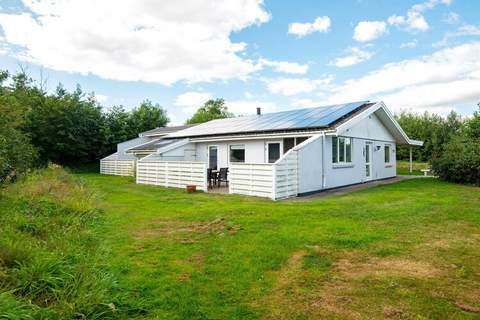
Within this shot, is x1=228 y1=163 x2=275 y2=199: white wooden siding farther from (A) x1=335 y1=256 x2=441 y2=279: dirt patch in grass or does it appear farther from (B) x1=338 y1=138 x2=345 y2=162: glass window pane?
(A) x1=335 y1=256 x2=441 y2=279: dirt patch in grass

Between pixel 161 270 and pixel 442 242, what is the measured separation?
5.11 metres

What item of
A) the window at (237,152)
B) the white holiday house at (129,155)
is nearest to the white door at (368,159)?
the window at (237,152)

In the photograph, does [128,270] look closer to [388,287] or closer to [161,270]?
[161,270]

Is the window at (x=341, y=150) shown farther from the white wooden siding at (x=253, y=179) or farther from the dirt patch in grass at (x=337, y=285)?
the dirt patch in grass at (x=337, y=285)

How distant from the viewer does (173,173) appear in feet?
55.3

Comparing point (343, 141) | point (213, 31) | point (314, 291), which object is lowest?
point (314, 291)

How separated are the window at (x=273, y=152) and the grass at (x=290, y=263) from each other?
735 cm

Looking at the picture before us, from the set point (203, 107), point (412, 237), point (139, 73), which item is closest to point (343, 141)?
point (412, 237)

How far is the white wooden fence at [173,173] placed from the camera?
15.4 metres

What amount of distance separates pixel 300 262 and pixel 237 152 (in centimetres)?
1349

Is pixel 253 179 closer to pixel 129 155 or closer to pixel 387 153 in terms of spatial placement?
pixel 387 153

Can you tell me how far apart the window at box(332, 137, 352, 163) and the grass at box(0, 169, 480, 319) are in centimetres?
670

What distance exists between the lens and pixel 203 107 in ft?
220

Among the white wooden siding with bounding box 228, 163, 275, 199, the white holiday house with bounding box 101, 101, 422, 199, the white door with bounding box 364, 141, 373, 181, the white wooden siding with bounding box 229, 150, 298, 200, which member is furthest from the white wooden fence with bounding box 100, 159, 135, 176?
the white door with bounding box 364, 141, 373, 181
